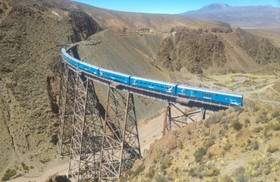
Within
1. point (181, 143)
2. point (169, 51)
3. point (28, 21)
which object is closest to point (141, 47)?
point (169, 51)

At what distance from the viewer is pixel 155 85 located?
2847 centimetres

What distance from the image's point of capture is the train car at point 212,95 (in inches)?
944

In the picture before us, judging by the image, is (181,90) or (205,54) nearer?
(181,90)

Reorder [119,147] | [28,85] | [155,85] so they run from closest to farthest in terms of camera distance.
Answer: [155,85], [119,147], [28,85]

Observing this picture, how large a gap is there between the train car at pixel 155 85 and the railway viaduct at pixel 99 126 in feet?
1.56

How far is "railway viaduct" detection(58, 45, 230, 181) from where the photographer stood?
2891cm

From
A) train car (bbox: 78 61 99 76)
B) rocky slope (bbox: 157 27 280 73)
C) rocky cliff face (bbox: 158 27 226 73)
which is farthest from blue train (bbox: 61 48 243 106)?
rocky cliff face (bbox: 158 27 226 73)

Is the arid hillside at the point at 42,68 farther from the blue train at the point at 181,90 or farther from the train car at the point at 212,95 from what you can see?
the blue train at the point at 181,90

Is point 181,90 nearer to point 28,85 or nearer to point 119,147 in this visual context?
point 119,147

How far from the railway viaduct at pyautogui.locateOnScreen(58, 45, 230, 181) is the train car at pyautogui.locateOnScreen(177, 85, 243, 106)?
46cm

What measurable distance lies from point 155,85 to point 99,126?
13622mm

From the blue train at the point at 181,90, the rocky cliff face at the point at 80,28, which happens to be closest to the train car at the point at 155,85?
the blue train at the point at 181,90

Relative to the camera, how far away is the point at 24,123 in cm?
4488

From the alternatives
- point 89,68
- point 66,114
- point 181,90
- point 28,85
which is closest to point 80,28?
point 28,85
